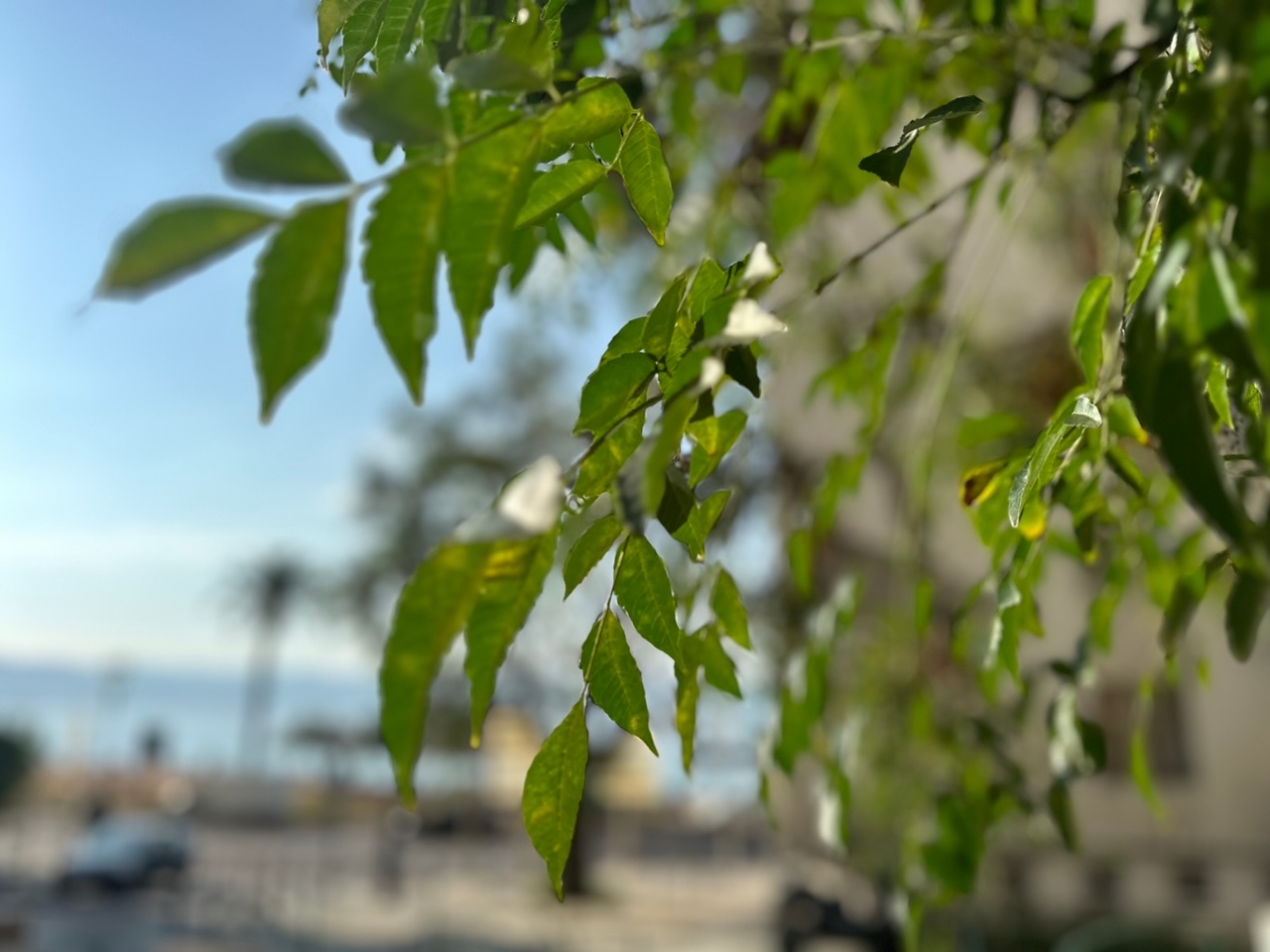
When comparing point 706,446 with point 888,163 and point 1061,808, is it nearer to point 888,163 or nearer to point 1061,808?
point 888,163

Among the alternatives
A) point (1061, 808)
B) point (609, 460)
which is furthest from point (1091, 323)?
point (1061, 808)

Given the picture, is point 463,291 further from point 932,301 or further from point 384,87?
Result: point 932,301

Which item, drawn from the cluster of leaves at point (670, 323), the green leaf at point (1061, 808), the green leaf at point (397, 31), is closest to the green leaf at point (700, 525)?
the cluster of leaves at point (670, 323)

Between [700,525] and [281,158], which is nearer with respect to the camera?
[281,158]

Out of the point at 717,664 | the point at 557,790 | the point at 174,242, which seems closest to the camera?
the point at 174,242

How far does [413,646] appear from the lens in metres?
0.28

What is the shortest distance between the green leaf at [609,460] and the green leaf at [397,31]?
0.17 m

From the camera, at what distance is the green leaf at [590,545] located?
440mm

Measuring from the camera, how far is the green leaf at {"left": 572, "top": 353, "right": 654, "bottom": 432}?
1.44ft

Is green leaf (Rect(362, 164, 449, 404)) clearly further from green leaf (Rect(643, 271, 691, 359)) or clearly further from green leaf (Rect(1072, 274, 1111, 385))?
green leaf (Rect(1072, 274, 1111, 385))

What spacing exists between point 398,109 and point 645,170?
196 millimetres

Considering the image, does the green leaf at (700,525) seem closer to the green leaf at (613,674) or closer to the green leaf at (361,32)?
the green leaf at (613,674)

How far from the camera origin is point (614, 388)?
44 centimetres

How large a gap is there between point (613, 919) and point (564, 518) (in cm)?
987
